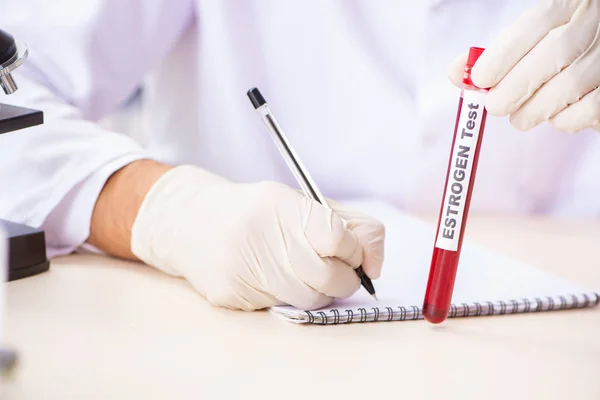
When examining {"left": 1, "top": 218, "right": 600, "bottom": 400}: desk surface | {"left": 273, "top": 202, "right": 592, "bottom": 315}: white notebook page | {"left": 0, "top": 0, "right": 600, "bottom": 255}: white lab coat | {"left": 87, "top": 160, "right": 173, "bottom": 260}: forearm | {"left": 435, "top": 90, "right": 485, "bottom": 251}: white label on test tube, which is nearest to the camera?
{"left": 1, "top": 218, "right": 600, "bottom": 400}: desk surface

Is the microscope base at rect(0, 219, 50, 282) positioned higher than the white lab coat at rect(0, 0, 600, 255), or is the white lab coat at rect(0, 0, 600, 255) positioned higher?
the white lab coat at rect(0, 0, 600, 255)

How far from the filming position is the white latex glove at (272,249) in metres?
0.86

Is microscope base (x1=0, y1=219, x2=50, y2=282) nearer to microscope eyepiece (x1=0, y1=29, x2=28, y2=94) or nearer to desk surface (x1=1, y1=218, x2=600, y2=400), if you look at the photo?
desk surface (x1=1, y1=218, x2=600, y2=400)

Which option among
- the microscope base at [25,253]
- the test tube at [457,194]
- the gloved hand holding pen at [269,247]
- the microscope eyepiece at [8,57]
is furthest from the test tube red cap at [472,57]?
the microscope base at [25,253]

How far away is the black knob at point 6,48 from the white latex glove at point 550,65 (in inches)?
18.3

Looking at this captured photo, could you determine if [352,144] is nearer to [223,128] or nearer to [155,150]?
[223,128]

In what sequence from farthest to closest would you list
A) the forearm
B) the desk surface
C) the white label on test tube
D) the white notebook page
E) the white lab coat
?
the white lab coat < the forearm < the white notebook page < the white label on test tube < the desk surface

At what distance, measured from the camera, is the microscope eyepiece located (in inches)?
27.4

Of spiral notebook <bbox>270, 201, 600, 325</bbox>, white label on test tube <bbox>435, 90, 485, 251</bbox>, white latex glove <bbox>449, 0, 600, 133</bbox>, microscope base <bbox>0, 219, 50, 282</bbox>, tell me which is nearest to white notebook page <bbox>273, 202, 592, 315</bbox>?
spiral notebook <bbox>270, 201, 600, 325</bbox>

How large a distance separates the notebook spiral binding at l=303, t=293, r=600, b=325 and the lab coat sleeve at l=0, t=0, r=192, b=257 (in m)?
0.44

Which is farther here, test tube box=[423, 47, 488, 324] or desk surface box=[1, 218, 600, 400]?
test tube box=[423, 47, 488, 324]

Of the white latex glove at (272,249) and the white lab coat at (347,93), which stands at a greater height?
the white lab coat at (347,93)

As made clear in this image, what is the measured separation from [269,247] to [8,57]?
13.9 inches

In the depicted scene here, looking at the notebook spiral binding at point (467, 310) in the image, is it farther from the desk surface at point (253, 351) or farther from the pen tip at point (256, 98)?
the pen tip at point (256, 98)
